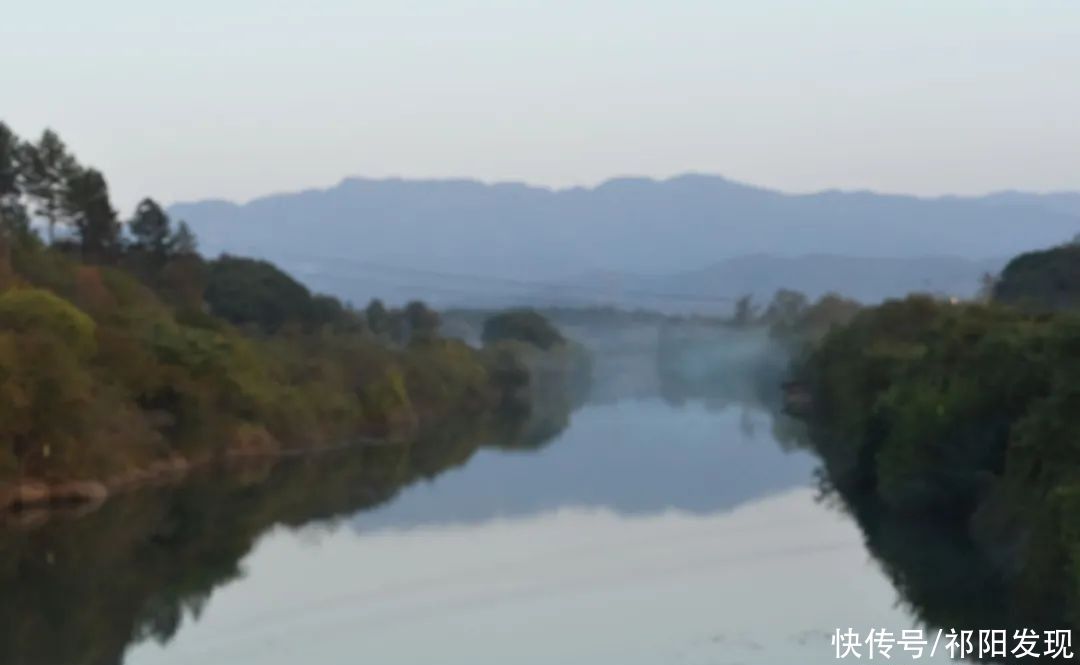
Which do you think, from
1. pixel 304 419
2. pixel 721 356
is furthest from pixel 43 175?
pixel 721 356

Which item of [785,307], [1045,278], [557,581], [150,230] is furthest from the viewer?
[785,307]

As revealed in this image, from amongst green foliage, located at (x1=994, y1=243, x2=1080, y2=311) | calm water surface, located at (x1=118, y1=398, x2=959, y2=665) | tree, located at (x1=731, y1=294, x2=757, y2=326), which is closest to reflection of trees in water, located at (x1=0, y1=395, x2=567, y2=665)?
calm water surface, located at (x1=118, y1=398, x2=959, y2=665)

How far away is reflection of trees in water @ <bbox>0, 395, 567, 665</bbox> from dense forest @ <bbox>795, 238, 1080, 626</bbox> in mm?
11079

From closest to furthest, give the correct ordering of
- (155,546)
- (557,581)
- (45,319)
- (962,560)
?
1. (557,581)
2. (962,560)
3. (155,546)
4. (45,319)

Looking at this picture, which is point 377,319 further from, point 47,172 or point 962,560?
point 962,560

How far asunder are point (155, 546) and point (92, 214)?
33.3 metres

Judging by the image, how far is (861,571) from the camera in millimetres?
28344

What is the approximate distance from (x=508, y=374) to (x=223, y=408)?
4009 cm

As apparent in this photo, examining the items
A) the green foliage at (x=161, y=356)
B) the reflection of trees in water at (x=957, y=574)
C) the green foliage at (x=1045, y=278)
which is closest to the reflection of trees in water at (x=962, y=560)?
the reflection of trees in water at (x=957, y=574)

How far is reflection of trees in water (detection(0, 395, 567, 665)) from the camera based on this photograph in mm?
24078

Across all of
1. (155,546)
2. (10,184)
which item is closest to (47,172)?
(10,184)

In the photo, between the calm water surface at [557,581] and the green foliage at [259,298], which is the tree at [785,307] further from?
the calm water surface at [557,581]

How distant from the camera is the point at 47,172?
6066 cm

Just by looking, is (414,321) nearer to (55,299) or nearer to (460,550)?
(55,299)
